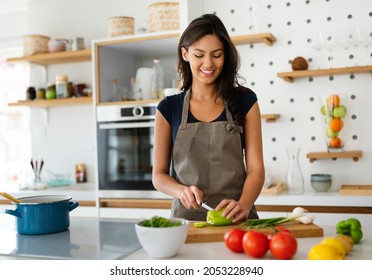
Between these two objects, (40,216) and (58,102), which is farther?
(58,102)

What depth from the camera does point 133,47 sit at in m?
3.46

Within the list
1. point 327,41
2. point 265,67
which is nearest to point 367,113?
point 327,41

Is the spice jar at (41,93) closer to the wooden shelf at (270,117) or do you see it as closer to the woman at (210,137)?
the wooden shelf at (270,117)

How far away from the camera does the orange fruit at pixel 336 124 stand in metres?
2.90

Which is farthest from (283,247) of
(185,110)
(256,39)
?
(256,39)

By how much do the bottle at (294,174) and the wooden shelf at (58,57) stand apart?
1765 millimetres

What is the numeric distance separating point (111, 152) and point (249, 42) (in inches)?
48.9

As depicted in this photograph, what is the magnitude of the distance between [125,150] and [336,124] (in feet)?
4.74

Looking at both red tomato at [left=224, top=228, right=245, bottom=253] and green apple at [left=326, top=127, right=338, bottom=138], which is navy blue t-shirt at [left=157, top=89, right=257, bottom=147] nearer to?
red tomato at [left=224, top=228, right=245, bottom=253]

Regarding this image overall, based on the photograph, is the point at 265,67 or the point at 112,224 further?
the point at 265,67

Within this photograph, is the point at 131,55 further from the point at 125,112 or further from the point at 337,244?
the point at 337,244

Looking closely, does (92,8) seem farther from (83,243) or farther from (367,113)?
(83,243)

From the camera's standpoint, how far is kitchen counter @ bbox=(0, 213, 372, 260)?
118 centimetres

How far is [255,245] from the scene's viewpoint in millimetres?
1114
